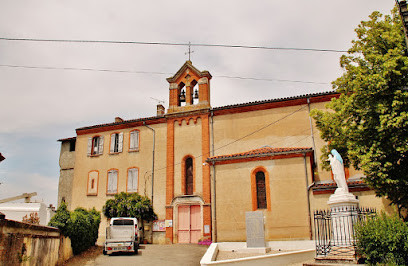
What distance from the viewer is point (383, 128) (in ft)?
40.7

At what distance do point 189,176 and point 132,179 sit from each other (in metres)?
4.58

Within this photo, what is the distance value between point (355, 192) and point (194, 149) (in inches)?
438

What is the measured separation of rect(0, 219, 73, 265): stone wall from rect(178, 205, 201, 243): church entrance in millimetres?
9921

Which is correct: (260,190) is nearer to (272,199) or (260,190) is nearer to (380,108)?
(272,199)

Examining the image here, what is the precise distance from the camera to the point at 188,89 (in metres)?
26.2

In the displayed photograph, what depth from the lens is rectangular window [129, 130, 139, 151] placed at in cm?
2671

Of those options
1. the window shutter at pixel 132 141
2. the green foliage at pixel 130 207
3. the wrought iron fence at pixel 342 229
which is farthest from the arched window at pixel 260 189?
the window shutter at pixel 132 141

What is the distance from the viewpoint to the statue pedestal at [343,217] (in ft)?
37.4

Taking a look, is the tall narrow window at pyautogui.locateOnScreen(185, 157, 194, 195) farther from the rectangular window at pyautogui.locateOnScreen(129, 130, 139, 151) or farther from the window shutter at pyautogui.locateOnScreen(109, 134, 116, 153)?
the window shutter at pyautogui.locateOnScreen(109, 134, 116, 153)

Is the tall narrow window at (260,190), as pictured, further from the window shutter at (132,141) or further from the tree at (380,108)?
the window shutter at (132,141)

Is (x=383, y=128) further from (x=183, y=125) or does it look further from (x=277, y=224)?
(x=183, y=125)

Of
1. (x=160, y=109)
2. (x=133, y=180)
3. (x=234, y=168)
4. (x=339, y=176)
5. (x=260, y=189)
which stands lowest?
(x=339, y=176)

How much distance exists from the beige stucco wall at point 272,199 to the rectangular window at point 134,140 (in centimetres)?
908

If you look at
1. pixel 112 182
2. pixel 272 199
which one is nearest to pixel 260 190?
pixel 272 199
